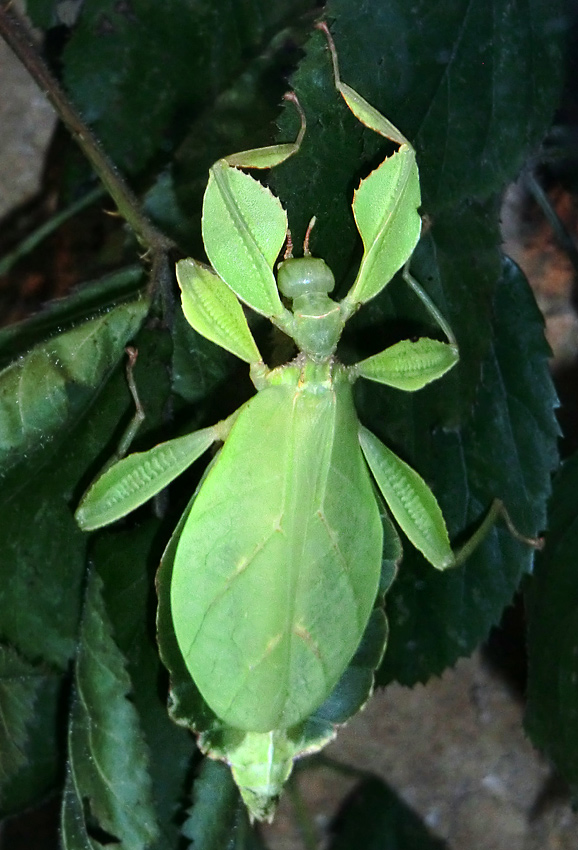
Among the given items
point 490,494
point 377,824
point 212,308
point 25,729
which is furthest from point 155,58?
point 377,824

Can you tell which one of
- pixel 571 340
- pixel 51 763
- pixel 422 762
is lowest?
pixel 422 762

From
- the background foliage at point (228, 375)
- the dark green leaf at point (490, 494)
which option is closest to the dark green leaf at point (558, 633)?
the background foliage at point (228, 375)

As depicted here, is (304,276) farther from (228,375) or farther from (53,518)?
(53,518)

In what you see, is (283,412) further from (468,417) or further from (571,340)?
(571,340)

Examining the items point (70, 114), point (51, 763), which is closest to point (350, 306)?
point (70, 114)

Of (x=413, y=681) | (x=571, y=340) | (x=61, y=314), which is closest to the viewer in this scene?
(x=61, y=314)

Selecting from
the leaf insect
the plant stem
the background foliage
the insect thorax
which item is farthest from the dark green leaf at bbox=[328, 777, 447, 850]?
the plant stem
